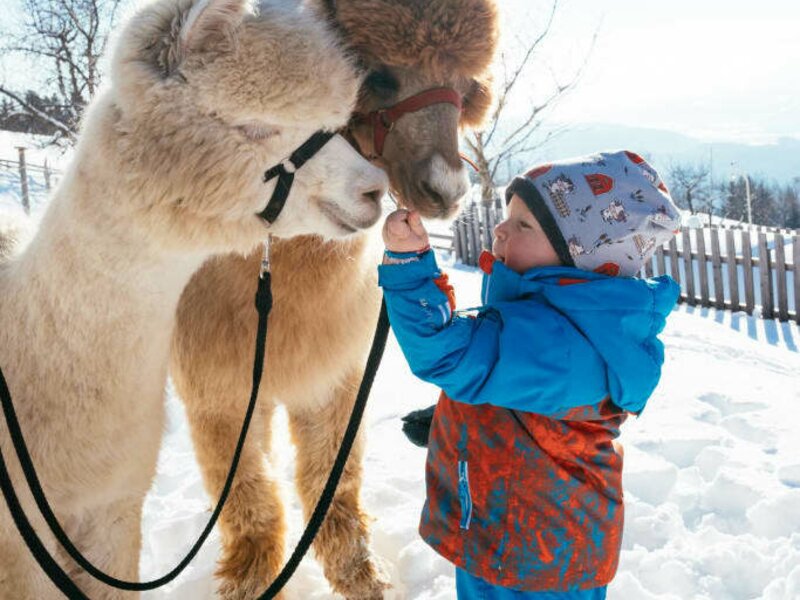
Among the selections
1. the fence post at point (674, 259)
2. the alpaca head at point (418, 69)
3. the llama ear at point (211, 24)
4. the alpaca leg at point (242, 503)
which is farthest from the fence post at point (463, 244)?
the llama ear at point (211, 24)

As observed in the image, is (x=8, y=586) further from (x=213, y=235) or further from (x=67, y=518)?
(x=213, y=235)

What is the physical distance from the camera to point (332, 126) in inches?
55.2

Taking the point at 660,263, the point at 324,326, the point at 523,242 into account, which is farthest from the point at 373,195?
the point at 660,263

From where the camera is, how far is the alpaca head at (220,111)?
129 centimetres

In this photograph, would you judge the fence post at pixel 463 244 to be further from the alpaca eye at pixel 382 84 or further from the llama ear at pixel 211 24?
the llama ear at pixel 211 24

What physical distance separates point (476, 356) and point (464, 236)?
11340 mm

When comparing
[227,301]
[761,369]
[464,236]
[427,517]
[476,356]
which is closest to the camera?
[476,356]

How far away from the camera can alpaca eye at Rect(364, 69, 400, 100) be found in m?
1.91

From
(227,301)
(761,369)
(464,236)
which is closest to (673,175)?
→ (464,236)

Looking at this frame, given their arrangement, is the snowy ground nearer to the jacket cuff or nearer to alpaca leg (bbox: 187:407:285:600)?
alpaca leg (bbox: 187:407:285:600)

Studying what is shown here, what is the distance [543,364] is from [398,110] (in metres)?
0.92

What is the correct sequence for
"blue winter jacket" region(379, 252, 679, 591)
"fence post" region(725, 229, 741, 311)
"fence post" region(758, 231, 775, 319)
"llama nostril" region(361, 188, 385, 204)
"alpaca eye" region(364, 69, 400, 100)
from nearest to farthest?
"blue winter jacket" region(379, 252, 679, 591), "llama nostril" region(361, 188, 385, 204), "alpaca eye" region(364, 69, 400, 100), "fence post" region(758, 231, 775, 319), "fence post" region(725, 229, 741, 311)

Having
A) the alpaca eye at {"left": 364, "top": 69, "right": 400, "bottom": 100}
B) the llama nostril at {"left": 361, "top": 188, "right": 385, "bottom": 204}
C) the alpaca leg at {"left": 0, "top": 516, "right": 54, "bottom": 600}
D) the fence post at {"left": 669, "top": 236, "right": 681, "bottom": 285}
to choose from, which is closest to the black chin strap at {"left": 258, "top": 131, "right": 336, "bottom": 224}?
the llama nostril at {"left": 361, "top": 188, "right": 385, "bottom": 204}

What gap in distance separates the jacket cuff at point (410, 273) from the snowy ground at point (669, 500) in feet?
4.62
